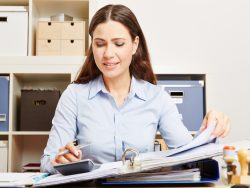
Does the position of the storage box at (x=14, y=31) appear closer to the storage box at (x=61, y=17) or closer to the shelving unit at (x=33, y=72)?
the shelving unit at (x=33, y=72)

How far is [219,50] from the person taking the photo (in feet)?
8.55

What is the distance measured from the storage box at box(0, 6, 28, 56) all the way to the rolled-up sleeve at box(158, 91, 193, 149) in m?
1.11

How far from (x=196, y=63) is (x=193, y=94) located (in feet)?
1.41

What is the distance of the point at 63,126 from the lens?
4.46 ft

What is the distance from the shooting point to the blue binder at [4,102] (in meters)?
2.18

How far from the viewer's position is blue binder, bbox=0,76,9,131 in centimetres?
218

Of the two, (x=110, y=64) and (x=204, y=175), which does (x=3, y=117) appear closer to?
(x=110, y=64)

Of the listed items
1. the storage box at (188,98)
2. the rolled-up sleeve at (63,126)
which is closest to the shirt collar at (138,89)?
the rolled-up sleeve at (63,126)

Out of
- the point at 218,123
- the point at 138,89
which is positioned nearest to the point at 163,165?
the point at 218,123

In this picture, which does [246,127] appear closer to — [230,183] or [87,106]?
[87,106]

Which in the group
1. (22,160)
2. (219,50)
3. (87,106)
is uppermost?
(219,50)

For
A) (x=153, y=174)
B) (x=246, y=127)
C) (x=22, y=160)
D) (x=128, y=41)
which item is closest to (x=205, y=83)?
(x=246, y=127)

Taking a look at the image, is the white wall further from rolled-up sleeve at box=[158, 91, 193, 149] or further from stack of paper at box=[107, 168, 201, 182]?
stack of paper at box=[107, 168, 201, 182]

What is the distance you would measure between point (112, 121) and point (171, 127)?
0.73ft
